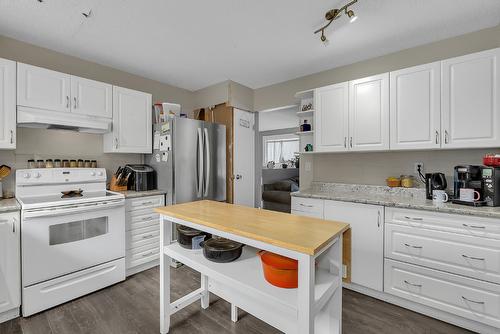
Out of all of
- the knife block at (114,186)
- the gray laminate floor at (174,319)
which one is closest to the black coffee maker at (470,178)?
the gray laminate floor at (174,319)

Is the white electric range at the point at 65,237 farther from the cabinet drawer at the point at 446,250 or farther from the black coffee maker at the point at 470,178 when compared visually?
the black coffee maker at the point at 470,178

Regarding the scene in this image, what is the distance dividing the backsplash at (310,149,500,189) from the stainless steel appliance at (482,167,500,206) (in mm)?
372

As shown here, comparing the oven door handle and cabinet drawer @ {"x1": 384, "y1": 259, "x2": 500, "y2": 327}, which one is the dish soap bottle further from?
the oven door handle

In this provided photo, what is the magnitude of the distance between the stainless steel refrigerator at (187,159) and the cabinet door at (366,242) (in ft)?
5.83

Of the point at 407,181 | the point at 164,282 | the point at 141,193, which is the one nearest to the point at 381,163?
the point at 407,181

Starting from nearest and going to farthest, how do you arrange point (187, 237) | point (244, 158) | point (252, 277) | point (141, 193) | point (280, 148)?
point (252, 277), point (187, 237), point (141, 193), point (244, 158), point (280, 148)

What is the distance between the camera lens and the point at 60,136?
267 centimetres

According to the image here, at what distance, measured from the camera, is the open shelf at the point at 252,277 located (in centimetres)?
110

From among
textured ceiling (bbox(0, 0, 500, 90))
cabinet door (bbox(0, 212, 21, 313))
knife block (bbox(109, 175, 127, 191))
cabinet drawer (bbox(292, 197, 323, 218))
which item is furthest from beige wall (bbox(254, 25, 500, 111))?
cabinet door (bbox(0, 212, 21, 313))

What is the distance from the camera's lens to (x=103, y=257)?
91.4 inches

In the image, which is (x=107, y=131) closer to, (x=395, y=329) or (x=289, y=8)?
(x=289, y=8)

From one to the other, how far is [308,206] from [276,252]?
1668 mm

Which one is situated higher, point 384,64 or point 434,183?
point 384,64

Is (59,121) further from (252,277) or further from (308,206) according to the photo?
(308,206)
